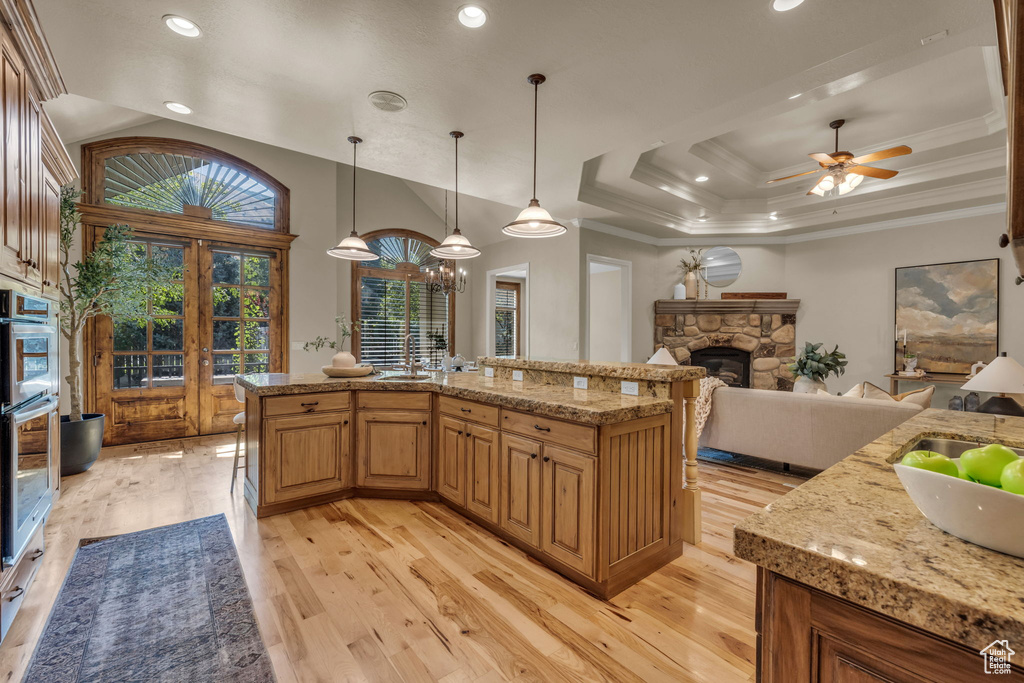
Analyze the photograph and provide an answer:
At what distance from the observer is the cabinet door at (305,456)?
9.52 ft

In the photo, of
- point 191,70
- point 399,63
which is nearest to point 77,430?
point 191,70

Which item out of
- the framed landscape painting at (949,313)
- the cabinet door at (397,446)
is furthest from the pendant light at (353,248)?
the framed landscape painting at (949,313)

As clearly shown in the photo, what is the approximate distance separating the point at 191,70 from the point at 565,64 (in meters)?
2.29

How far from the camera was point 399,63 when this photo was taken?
106 inches

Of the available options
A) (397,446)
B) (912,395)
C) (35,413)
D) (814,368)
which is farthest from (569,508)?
(814,368)

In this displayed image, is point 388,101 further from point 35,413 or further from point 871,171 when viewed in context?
point 871,171

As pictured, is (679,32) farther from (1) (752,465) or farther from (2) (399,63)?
(1) (752,465)

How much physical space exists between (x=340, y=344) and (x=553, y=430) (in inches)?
179

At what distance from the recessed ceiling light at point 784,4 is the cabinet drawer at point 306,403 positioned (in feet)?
10.8

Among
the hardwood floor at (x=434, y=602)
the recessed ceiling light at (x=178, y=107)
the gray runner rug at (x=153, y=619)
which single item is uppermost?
the recessed ceiling light at (x=178, y=107)

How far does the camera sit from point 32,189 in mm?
2184

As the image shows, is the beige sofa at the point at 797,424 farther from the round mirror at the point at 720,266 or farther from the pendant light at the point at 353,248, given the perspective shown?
the pendant light at the point at 353,248

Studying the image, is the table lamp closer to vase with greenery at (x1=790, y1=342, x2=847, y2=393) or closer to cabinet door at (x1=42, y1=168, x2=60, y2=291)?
vase with greenery at (x1=790, y1=342, x2=847, y2=393)

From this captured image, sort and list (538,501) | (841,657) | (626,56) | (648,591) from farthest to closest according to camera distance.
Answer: (626,56)
(538,501)
(648,591)
(841,657)
